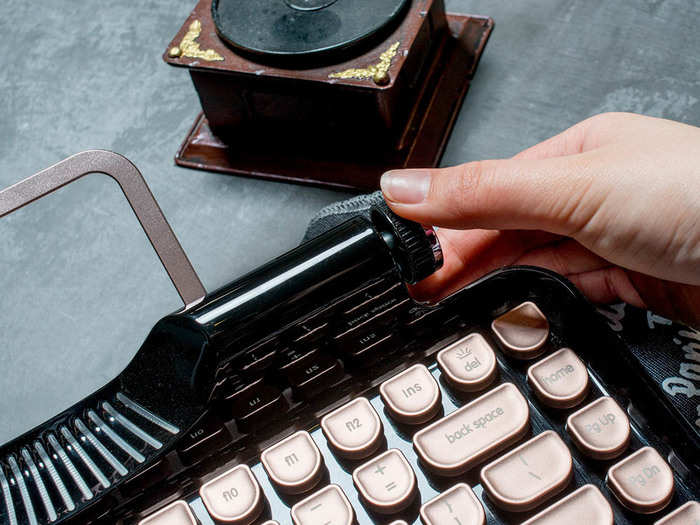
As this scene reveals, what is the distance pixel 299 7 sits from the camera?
49 cm

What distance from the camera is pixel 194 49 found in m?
0.49

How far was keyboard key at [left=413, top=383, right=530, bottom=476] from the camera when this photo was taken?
31cm

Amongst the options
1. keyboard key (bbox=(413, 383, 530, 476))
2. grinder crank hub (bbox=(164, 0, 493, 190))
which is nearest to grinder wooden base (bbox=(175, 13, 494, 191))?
grinder crank hub (bbox=(164, 0, 493, 190))

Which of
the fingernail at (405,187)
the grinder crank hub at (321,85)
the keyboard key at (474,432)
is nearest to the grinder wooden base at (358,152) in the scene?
the grinder crank hub at (321,85)

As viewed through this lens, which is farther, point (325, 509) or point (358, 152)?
point (358, 152)

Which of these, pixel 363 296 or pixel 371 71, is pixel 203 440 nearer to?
pixel 363 296

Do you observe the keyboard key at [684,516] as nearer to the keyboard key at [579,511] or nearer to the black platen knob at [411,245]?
the keyboard key at [579,511]

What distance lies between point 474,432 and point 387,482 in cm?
5

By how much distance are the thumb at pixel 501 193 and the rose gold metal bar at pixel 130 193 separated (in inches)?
4.6

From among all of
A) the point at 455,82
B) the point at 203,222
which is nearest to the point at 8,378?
the point at 203,222

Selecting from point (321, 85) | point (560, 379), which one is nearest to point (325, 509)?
point (560, 379)

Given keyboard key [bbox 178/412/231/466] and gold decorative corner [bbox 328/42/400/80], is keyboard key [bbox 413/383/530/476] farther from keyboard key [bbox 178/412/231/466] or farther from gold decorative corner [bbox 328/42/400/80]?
gold decorative corner [bbox 328/42/400/80]

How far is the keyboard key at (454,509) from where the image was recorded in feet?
0.98

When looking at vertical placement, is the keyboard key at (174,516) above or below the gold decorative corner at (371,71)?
below
